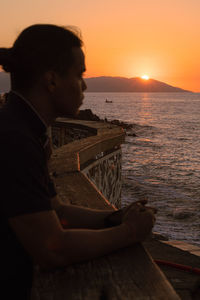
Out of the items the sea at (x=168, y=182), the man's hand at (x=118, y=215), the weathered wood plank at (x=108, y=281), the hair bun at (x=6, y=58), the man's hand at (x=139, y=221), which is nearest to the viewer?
the weathered wood plank at (x=108, y=281)

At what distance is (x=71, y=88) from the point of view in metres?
1.51

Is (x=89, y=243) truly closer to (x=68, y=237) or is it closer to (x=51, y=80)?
(x=68, y=237)

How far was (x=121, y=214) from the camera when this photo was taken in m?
1.76

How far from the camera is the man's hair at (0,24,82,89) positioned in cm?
137

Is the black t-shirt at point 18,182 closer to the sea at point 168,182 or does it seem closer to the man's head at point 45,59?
the man's head at point 45,59

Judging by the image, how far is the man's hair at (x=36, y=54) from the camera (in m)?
1.37

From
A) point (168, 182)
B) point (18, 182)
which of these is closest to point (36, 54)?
point (18, 182)

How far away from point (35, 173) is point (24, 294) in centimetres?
53

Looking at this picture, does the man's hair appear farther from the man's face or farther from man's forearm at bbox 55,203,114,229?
man's forearm at bbox 55,203,114,229

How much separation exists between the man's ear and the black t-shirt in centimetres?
13

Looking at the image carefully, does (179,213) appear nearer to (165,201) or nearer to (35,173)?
(165,201)

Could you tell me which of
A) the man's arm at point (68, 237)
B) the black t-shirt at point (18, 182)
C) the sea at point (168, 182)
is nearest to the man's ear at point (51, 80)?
the black t-shirt at point (18, 182)

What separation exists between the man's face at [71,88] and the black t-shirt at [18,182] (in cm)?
18

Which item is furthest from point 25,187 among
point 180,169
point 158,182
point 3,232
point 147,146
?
point 147,146
